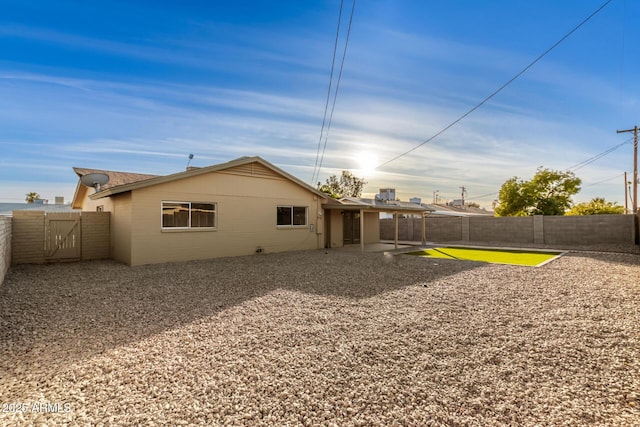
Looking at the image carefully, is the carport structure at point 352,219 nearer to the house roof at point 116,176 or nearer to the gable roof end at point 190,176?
the gable roof end at point 190,176

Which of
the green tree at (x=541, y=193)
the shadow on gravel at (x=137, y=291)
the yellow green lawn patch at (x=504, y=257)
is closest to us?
the shadow on gravel at (x=137, y=291)

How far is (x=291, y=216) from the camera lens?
1430 cm

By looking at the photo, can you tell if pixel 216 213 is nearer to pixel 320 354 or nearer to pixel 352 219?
pixel 352 219

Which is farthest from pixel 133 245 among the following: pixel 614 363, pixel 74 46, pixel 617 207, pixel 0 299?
pixel 617 207

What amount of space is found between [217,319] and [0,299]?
4711 millimetres

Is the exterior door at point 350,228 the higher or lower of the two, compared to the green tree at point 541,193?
lower

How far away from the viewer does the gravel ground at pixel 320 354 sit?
98.2 inches

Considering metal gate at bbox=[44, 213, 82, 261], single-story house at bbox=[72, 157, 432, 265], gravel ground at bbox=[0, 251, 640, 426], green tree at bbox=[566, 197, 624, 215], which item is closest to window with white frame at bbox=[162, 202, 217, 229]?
single-story house at bbox=[72, 157, 432, 265]

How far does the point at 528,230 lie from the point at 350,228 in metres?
10.5

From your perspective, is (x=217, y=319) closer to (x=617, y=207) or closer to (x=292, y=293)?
(x=292, y=293)

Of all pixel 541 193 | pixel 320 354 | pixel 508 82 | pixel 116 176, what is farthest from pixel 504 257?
pixel 116 176

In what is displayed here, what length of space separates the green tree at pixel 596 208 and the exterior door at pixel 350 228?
64.4 feet

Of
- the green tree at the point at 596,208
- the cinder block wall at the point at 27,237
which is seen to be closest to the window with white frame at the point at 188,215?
the cinder block wall at the point at 27,237

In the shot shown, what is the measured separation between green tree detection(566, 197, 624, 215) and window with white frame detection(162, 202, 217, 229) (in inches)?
1105
